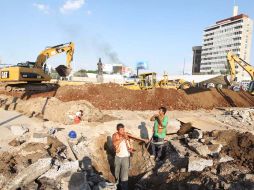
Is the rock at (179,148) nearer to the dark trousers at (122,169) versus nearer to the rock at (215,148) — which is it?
the rock at (215,148)

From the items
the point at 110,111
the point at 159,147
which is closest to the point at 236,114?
the point at 110,111

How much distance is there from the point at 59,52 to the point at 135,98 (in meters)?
7.25

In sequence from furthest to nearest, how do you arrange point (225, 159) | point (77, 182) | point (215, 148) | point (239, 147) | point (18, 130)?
point (18, 130)
point (239, 147)
point (215, 148)
point (225, 159)
point (77, 182)

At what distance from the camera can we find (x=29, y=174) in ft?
20.1

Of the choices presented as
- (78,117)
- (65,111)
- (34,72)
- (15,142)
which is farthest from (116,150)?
(34,72)

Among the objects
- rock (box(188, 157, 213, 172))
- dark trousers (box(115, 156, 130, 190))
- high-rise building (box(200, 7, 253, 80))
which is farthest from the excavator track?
high-rise building (box(200, 7, 253, 80))

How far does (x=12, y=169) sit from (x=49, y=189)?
116 centimetres

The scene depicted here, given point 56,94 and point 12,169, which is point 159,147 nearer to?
point 12,169

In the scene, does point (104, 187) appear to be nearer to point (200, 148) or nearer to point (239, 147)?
point (200, 148)

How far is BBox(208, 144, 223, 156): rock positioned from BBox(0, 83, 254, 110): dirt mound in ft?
31.1

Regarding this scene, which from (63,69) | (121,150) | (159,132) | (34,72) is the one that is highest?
(63,69)

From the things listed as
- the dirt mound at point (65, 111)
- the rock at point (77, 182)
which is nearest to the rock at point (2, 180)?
the rock at point (77, 182)

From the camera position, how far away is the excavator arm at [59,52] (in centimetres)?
2080

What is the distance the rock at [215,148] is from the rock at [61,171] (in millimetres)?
3594
